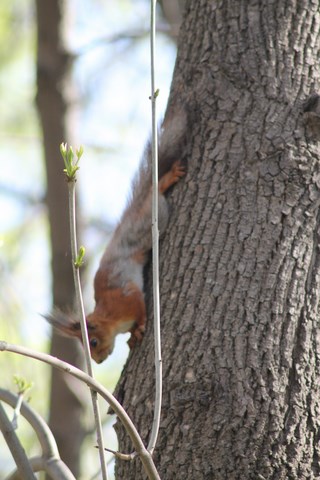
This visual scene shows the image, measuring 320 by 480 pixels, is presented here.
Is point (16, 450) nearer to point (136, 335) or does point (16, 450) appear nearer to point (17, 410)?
point (17, 410)

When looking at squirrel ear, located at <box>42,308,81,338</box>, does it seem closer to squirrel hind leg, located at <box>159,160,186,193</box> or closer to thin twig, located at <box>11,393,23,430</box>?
squirrel hind leg, located at <box>159,160,186,193</box>

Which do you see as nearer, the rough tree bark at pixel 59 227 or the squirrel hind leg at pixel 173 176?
the squirrel hind leg at pixel 173 176

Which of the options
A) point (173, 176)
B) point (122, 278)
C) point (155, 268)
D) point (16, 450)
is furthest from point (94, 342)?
point (155, 268)

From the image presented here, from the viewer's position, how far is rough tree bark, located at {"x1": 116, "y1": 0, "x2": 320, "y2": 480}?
2014 mm

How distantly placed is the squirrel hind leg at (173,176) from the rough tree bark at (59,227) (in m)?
1.60

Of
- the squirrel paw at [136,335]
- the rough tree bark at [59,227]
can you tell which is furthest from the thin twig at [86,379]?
the rough tree bark at [59,227]

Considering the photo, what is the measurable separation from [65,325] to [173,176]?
126 centimetres

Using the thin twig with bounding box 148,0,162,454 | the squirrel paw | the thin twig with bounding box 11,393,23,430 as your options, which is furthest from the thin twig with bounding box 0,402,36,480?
the squirrel paw

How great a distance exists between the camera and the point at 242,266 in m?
2.24

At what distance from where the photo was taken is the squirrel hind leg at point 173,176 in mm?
2639

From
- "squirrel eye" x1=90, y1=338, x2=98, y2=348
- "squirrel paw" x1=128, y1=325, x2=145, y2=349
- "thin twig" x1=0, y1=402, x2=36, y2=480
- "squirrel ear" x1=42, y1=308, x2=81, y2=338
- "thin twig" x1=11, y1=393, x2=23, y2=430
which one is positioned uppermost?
"squirrel ear" x1=42, y1=308, x2=81, y2=338

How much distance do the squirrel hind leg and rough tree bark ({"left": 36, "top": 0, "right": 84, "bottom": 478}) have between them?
160 centimetres

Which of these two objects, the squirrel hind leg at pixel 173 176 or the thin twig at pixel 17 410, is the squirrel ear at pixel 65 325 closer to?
the squirrel hind leg at pixel 173 176

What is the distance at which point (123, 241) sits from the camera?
12.1ft
